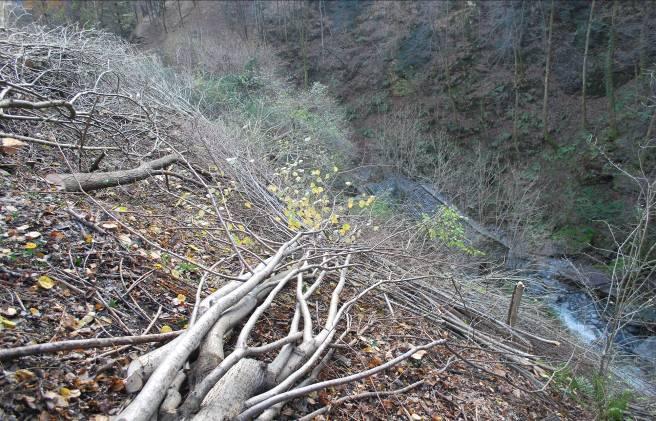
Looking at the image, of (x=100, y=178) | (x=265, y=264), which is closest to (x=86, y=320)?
(x=265, y=264)

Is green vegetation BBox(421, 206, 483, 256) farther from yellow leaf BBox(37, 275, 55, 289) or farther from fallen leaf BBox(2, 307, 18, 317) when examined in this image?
fallen leaf BBox(2, 307, 18, 317)

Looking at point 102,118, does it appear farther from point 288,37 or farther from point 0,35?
point 288,37

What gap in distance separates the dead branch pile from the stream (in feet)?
8.99

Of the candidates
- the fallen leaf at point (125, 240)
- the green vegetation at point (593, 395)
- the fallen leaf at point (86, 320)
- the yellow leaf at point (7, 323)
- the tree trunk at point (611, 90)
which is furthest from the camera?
the tree trunk at point (611, 90)

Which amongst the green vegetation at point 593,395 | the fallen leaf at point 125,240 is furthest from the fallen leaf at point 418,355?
the fallen leaf at point 125,240

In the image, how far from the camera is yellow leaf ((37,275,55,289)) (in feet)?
8.20

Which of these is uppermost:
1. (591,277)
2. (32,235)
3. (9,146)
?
(9,146)

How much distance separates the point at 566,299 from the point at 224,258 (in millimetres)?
9532

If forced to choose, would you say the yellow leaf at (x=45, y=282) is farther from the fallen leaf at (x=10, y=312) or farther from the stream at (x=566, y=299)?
the stream at (x=566, y=299)

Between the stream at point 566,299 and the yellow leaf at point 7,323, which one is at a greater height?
the yellow leaf at point 7,323

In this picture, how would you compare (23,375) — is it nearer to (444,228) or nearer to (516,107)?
(444,228)

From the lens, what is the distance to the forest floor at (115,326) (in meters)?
2.02

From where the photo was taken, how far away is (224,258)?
359 cm

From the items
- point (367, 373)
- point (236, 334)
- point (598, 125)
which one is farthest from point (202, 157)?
point (598, 125)
